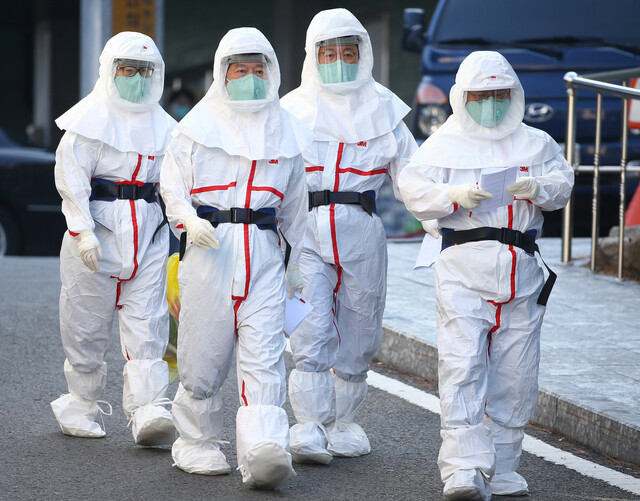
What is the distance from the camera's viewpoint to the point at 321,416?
5809mm

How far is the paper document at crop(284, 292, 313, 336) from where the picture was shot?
216 inches

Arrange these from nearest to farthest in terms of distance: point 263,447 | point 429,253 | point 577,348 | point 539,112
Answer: point 263,447, point 429,253, point 577,348, point 539,112

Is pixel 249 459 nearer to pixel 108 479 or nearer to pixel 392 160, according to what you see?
pixel 108 479

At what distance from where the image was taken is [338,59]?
601 centimetres

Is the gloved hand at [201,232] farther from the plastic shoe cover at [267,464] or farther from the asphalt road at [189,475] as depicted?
the asphalt road at [189,475]

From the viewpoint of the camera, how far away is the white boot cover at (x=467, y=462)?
497 cm

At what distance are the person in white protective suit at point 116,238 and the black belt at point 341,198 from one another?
2.60 feet

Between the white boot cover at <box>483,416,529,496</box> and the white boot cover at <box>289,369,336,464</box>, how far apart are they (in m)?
0.81

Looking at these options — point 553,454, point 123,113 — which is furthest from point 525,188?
point 123,113

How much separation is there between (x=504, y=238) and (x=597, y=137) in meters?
5.68

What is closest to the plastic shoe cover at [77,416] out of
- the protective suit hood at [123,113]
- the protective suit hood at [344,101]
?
the protective suit hood at [123,113]

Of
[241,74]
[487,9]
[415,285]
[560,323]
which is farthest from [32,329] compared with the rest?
[487,9]

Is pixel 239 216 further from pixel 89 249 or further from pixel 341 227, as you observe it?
pixel 89 249

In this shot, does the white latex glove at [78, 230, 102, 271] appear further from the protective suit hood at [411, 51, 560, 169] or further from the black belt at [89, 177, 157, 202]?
the protective suit hood at [411, 51, 560, 169]
